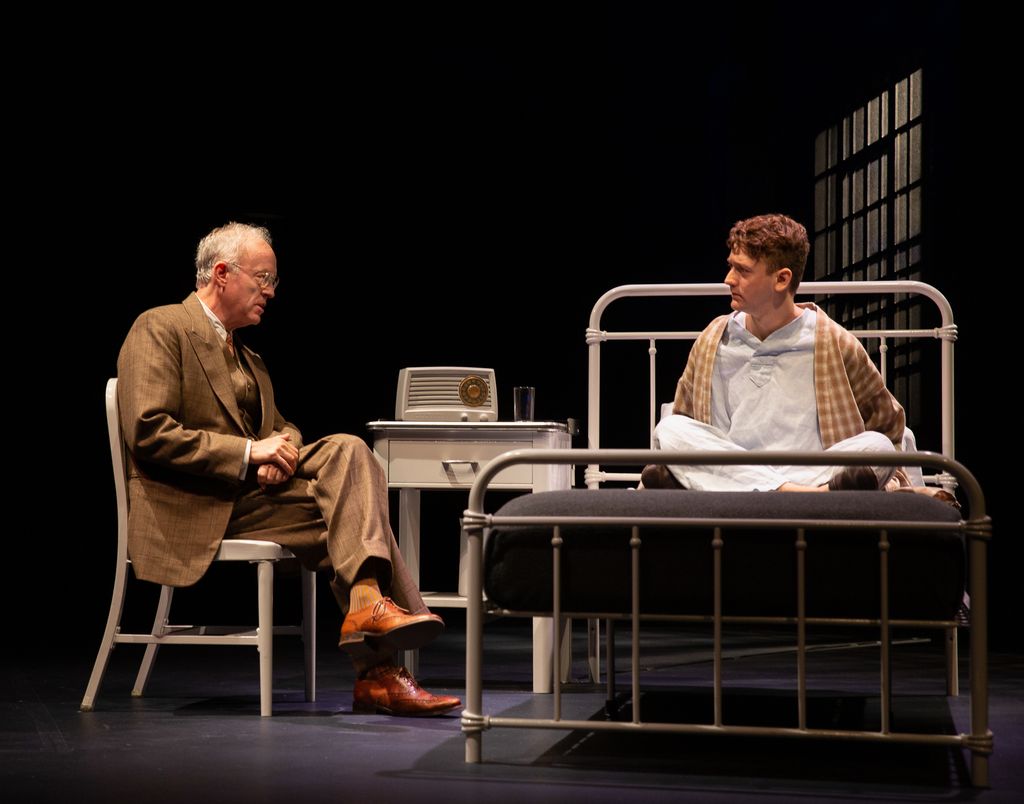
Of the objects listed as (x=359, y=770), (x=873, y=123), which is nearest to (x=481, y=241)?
(x=873, y=123)

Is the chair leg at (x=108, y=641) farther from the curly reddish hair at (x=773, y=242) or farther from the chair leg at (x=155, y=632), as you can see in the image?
the curly reddish hair at (x=773, y=242)

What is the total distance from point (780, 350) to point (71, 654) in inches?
97.7

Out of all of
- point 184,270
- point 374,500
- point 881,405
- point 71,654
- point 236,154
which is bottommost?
point 71,654

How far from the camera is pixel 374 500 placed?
3.20 meters

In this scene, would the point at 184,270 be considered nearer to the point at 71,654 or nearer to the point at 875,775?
the point at 71,654

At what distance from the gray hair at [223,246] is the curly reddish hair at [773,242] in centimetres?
120

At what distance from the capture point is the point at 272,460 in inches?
127

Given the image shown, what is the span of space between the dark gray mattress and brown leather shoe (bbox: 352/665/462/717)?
0.68 m

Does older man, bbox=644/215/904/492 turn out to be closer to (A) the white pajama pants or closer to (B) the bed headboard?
(A) the white pajama pants

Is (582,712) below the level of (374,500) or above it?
below

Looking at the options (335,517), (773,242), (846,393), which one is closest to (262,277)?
(335,517)

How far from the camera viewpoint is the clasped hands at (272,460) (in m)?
3.23

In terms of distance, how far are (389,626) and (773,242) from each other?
4.03 ft

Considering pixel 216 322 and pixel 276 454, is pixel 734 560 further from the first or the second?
pixel 216 322
